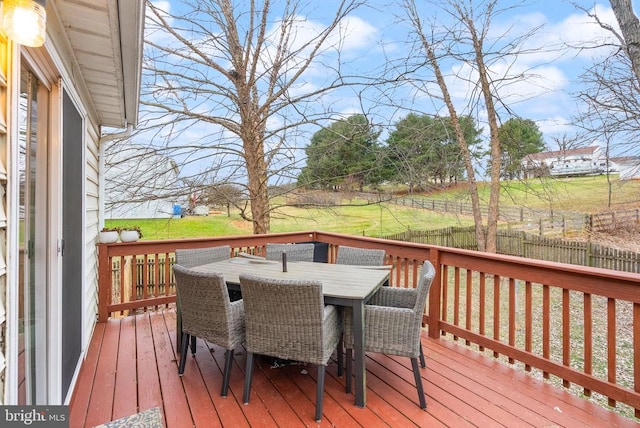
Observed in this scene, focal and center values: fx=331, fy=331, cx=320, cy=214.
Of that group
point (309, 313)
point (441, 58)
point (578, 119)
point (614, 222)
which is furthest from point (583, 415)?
point (614, 222)

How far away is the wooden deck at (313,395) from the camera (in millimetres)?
A: 2025

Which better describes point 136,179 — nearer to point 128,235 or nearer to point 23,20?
point 128,235

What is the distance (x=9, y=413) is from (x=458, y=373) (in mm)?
2687

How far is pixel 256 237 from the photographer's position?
4.69 m

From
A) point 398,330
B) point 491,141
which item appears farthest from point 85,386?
point 491,141

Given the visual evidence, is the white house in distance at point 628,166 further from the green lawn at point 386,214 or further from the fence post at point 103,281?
the fence post at point 103,281

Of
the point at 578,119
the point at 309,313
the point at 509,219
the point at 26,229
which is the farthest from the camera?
the point at 509,219

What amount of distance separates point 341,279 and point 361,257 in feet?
3.24

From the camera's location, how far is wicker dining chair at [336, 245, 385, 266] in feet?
11.7

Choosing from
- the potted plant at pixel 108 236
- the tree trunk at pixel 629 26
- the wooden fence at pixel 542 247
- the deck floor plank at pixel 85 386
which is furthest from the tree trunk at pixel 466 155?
the deck floor plank at pixel 85 386

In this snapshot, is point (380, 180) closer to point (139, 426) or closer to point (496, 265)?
point (496, 265)

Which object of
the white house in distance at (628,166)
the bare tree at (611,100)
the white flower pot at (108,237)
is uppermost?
the bare tree at (611,100)

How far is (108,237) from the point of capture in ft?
12.5

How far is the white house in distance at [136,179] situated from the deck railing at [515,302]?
1.03 m
